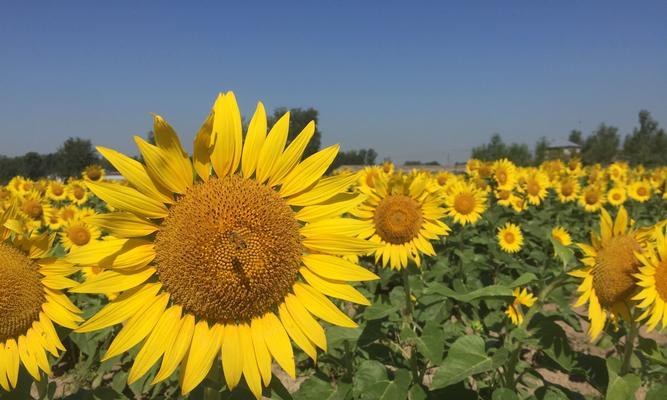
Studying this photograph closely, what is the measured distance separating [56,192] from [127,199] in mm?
11924

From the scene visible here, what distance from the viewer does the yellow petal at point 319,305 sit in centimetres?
174

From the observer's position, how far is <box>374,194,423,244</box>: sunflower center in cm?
407

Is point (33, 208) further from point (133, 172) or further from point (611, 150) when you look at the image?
point (611, 150)

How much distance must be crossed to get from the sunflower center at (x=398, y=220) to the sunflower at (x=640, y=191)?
35.6 ft

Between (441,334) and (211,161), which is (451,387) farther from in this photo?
(211,161)

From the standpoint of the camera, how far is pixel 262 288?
5.56 ft

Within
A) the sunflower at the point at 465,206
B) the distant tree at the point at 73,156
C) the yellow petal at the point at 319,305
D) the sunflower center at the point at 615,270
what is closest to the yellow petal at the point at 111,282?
the yellow petal at the point at 319,305

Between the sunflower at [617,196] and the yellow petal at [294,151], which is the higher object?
the yellow petal at [294,151]

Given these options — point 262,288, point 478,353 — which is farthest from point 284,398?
point 478,353

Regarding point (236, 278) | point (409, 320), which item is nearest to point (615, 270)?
point (409, 320)

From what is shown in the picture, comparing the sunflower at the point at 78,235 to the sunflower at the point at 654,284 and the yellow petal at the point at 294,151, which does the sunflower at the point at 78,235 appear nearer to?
the yellow petal at the point at 294,151

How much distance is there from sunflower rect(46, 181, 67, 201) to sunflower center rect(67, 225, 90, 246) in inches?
218

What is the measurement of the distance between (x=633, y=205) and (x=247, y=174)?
1373 centimetres

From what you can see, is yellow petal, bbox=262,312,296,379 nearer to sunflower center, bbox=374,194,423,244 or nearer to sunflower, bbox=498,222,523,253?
sunflower center, bbox=374,194,423,244
